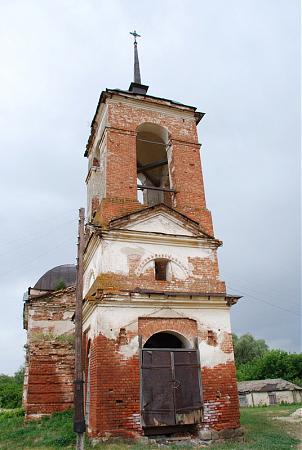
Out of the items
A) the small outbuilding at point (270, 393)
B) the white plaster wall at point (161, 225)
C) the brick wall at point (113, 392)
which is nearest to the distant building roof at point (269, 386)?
the small outbuilding at point (270, 393)

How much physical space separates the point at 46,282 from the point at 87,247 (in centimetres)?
677

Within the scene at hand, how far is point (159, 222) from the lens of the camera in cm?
1084

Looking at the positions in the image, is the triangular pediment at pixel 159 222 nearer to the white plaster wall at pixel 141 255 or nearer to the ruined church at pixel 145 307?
the ruined church at pixel 145 307

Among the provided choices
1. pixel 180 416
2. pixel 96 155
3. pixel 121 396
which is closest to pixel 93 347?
pixel 121 396

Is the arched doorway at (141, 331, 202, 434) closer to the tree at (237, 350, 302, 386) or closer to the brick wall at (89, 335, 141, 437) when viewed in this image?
the brick wall at (89, 335, 141, 437)

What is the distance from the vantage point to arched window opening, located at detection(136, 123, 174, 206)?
13227 millimetres

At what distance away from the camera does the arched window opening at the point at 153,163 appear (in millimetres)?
13227

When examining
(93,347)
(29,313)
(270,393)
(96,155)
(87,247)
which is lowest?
(270,393)

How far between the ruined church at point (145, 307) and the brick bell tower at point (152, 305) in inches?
1.0

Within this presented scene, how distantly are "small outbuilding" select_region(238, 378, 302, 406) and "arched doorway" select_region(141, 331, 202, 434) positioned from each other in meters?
24.2

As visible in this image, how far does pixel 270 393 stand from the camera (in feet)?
100

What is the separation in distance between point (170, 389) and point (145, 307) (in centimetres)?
193

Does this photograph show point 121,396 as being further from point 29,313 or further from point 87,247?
point 29,313

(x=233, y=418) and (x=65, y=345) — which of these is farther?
(x=65, y=345)
